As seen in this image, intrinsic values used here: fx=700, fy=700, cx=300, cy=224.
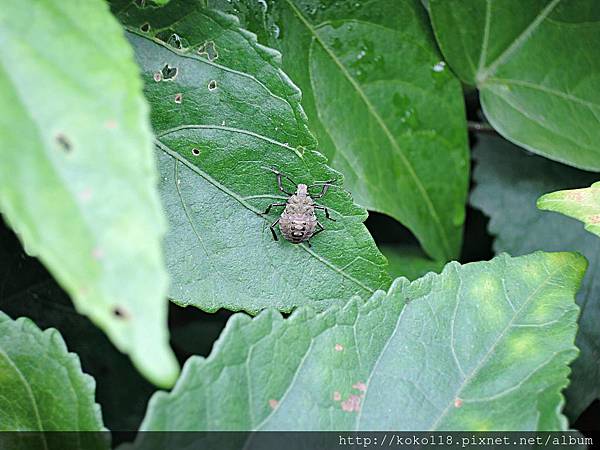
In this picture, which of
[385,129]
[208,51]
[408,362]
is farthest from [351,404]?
[385,129]

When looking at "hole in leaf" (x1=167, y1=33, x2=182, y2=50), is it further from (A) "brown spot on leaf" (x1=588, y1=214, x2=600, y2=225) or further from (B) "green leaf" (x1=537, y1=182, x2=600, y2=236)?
(A) "brown spot on leaf" (x1=588, y1=214, x2=600, y2=225)

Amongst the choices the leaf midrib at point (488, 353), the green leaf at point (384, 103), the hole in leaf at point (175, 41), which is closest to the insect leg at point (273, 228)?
the green leaf at point (384, 103)

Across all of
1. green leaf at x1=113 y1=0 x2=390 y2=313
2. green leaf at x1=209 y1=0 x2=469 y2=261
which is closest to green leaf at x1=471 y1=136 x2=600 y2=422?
green leaf at x1=209 y1=0 x2=469 y2=261

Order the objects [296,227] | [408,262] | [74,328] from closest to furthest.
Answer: [296,227], [74,328], [408,262]

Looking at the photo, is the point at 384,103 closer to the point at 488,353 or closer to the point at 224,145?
the point at 224,145

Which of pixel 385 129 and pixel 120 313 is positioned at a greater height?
pixel 120 313

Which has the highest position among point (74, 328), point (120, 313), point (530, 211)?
point (120, 313)

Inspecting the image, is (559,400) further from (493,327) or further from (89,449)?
(89,449)
